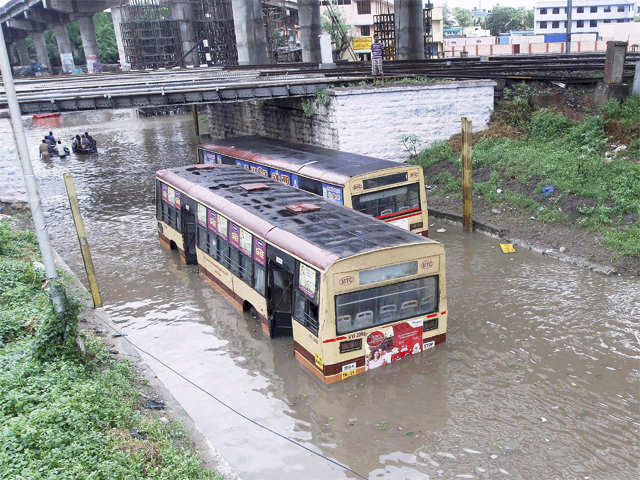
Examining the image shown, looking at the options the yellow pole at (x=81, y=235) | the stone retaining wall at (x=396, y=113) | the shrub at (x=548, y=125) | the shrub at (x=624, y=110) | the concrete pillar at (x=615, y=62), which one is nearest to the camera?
the yellow pole at (x=81, y=235)

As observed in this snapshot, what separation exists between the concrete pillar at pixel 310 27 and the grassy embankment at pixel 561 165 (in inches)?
1021

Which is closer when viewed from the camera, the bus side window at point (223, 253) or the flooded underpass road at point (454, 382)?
the flooded underpass road at point (454, 382)

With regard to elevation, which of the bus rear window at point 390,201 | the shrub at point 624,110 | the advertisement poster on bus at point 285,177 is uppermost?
the shrub at point 624,110

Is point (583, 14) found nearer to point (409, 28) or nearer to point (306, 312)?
point (409, 28)

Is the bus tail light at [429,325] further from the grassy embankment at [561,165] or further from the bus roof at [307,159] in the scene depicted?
the grassy embankment at [561,165]

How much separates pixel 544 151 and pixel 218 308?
39.8 feet

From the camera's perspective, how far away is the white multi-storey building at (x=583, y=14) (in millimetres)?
80488

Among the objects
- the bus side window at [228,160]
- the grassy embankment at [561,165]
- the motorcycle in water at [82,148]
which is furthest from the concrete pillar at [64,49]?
the grassy embankment at [561,165]

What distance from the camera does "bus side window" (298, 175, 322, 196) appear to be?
15115 millimetres

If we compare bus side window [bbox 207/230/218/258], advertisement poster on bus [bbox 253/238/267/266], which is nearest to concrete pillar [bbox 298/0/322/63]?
bus side window [bbox 207/230/218/258]

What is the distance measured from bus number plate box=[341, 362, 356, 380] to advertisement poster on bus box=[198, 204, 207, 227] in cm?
576

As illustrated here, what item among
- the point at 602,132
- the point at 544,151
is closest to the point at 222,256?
the point at 544,151

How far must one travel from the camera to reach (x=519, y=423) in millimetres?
8195

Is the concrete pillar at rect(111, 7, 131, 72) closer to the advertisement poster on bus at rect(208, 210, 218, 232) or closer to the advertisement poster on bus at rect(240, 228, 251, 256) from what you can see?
the advertisement poster on bus at rect(208, 210, 218, 232)
